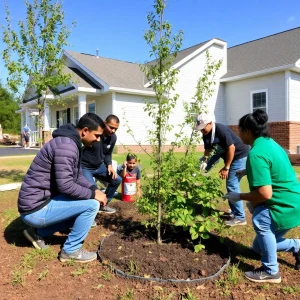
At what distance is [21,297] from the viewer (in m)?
2.51

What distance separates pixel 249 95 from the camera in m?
16.6

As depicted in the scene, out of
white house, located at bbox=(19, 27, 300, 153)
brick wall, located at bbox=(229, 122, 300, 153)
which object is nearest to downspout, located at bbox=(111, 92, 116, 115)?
white house, located at bbox=(19, 27, 300, 153)

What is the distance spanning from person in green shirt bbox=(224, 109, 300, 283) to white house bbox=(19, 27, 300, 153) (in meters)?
11.7

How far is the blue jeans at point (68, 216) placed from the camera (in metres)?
3.07

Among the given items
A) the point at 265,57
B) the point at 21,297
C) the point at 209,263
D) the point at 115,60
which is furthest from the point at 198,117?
the point at 115,60

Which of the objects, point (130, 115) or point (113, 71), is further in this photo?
point (113, 71)

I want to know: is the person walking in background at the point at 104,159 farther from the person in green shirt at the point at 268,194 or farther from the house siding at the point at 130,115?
the house siding at the point at 130,115

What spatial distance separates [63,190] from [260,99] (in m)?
15.1

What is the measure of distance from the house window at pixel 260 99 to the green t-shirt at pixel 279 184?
14005mm

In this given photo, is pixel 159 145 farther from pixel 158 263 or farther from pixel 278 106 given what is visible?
pixel 278 106

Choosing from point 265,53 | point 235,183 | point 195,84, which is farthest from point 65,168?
point 265,53

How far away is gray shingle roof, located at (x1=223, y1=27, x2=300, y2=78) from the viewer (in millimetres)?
15375

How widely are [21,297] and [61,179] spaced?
1044 mm

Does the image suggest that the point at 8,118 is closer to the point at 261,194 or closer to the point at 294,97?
the point at 294,97
